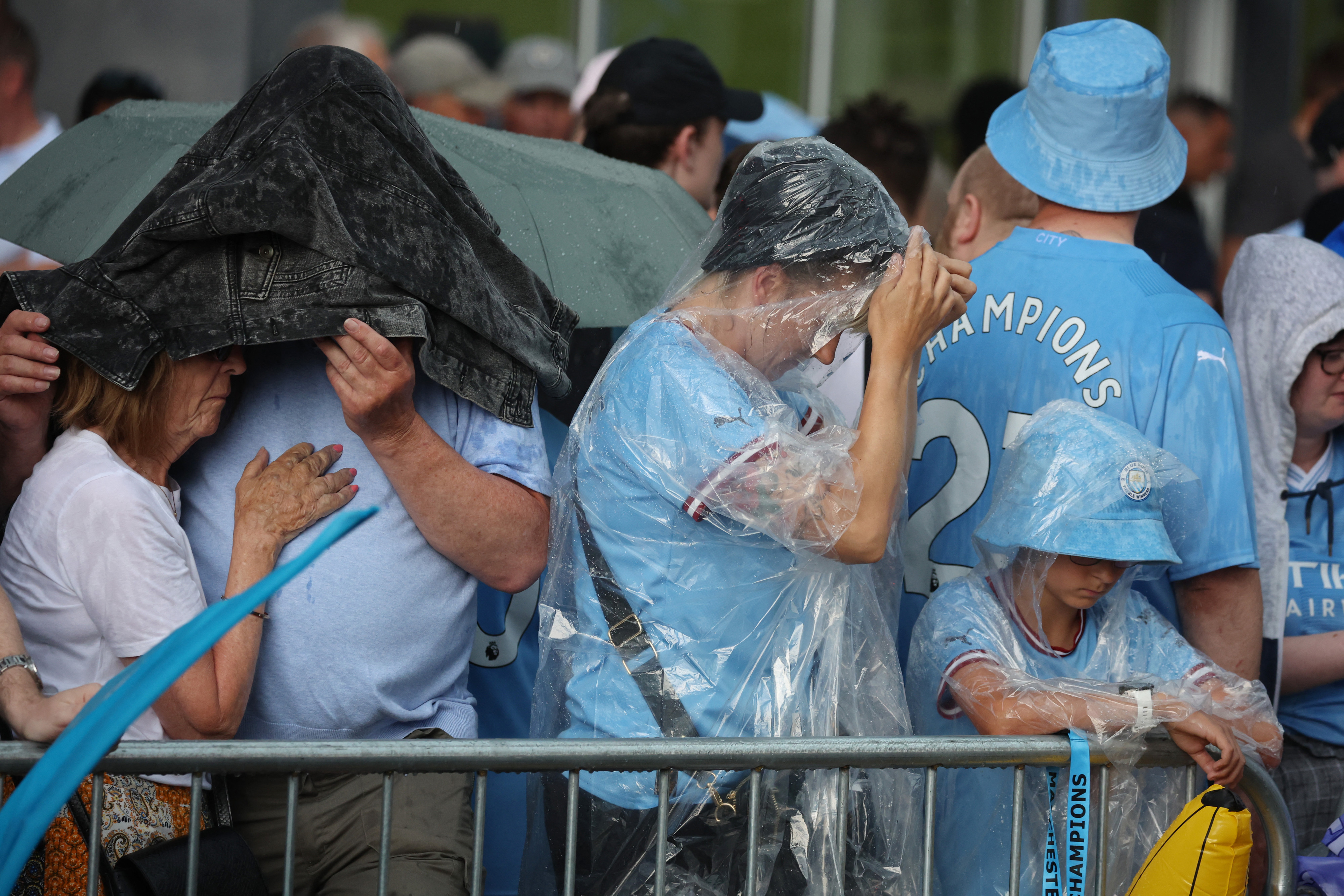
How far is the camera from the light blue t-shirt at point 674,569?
2201mm

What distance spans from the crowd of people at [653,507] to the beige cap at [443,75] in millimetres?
4813

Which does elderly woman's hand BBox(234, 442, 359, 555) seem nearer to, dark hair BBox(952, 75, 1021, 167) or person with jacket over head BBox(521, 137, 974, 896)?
person with jacket over head BBox(521, 137, 974, 896)

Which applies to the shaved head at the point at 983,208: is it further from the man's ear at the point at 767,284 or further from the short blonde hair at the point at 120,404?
the short blonde hair at the point at 120,404

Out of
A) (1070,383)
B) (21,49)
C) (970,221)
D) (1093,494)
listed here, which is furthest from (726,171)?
(21,49)

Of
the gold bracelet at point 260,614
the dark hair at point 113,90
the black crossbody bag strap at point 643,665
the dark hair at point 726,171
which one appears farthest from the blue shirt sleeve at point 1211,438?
the dark hair at point 113,90

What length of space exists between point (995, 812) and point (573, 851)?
0.82m

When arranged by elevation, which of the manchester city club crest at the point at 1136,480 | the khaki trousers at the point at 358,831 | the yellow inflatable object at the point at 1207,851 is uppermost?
the manchester city club crest at the point at 1136,480

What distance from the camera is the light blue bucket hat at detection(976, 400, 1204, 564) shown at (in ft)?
8.14

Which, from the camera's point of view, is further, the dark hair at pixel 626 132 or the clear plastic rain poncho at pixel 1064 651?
the dark hair at pixel 626 132

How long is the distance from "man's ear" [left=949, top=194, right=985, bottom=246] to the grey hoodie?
2.24 ft

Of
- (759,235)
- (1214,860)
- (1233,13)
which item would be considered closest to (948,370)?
(759,235)

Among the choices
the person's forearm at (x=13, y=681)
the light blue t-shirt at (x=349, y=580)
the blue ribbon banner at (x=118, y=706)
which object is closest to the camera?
the blue ribbon banner at (x=118, y=706)

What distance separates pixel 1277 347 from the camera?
3268 millimetres

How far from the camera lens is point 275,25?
23.3 feet
